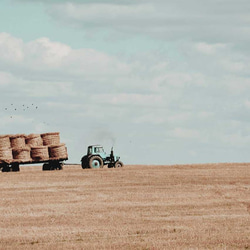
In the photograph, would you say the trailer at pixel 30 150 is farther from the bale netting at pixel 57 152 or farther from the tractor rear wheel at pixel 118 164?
the tractor rear wheel at pixel 118 164

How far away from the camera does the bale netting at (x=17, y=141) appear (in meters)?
47.5

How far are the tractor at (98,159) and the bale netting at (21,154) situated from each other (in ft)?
15.0

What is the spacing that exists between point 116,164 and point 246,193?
18484 mm

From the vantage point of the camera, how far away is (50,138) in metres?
48.9

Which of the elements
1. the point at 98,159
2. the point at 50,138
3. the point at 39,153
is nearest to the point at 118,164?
the point at 98,159

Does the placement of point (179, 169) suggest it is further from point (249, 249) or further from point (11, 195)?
point (249, 249)

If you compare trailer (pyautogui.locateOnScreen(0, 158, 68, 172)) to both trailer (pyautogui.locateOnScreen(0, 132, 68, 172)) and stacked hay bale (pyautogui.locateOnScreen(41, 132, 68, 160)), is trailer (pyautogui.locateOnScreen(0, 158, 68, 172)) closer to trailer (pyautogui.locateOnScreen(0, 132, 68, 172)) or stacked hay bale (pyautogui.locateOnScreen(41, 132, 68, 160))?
trailer (pyautogui.locateOnScreen(0, 132, 68, 172))

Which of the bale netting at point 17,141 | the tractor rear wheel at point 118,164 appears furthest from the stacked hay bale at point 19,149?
the tractor rear wheel at point 118,164

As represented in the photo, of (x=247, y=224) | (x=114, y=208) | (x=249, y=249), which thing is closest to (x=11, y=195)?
(x=114, y=208)

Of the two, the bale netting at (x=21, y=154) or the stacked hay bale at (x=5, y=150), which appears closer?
the stacked hay bale at (x=5, y=150)

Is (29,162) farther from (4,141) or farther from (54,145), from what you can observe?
(4,141)

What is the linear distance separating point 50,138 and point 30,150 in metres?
1.63

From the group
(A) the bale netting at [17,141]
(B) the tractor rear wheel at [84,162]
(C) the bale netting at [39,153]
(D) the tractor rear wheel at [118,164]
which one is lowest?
(D) the tractor rear wheel at [118,164]

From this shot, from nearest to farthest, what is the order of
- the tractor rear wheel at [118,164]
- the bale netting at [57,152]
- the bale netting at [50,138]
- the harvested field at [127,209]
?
the harvested field at [127,209], the bale netting at [50,138], the bale netting at [57,152], the tractor rear wheel at [118,164]
